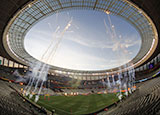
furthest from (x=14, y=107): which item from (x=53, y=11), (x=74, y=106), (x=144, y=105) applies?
(x=53, y=11)

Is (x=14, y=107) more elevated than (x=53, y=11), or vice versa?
(x=53, y=11)

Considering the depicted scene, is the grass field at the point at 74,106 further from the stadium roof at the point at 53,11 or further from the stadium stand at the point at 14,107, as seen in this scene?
the stadium roof at the point at 53,11

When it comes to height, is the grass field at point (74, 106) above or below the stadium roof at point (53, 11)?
below

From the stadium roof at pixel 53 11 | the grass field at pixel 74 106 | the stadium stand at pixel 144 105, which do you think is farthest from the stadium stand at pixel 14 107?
the stadium roof at pixel 53 11

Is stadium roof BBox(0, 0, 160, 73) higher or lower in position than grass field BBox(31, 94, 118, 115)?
higher

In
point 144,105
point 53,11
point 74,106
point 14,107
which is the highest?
point 53,11

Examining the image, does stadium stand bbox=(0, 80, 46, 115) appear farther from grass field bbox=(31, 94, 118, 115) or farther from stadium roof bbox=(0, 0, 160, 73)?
stadium roof bbox=(0, 0, 160, 73)

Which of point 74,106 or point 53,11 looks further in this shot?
point 53,11

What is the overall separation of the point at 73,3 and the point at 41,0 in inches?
398

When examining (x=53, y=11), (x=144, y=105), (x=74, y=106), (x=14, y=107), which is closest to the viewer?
(x=144, y=105)

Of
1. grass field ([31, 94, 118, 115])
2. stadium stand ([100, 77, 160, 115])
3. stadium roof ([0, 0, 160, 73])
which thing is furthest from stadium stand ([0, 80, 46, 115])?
stadium roof ([0, 0, 160, 73])

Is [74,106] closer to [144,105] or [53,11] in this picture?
[144,105]

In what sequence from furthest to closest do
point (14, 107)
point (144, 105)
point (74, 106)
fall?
point (74, 106) → point (14, 107) → point (144, 105)

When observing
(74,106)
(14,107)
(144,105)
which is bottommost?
(74,106)
